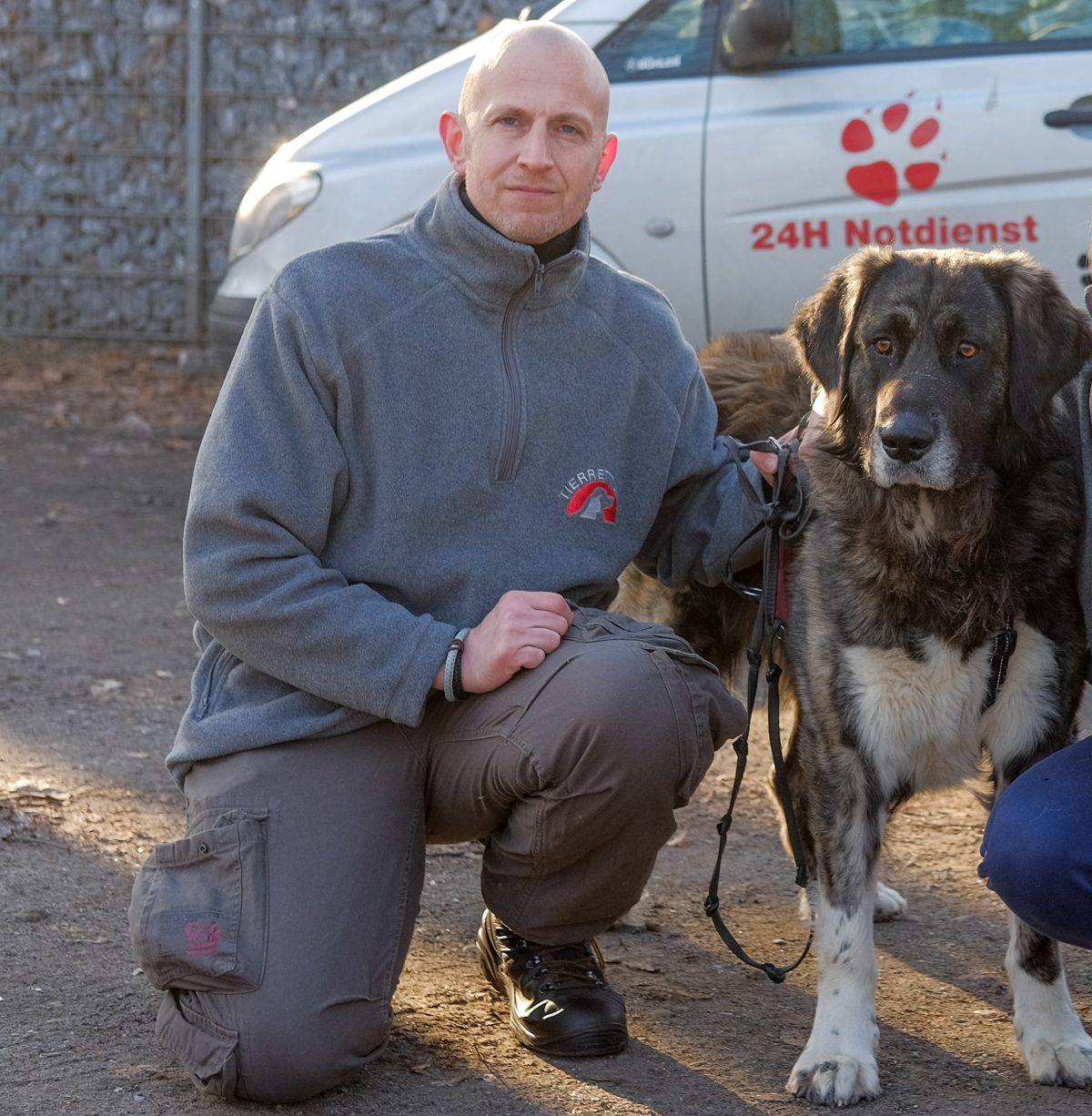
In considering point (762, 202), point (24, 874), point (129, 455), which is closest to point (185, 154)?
point (129, 455)

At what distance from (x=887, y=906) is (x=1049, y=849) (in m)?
1.00

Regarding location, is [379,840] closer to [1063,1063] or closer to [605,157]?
[1063,1063]

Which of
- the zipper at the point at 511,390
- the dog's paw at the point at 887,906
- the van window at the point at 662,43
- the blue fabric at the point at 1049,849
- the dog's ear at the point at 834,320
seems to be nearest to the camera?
the blue fabric at the point at 1049,849

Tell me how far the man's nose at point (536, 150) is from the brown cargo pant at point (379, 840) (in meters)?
0.84

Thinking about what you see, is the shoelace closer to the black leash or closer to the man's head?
the black leash

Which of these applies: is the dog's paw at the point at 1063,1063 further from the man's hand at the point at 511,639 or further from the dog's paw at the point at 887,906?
the man's hand at the point at 511,639

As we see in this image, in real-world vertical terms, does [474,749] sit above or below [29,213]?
below

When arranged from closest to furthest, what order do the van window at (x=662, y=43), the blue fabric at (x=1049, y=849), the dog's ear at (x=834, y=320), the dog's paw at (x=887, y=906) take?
the blue fabric at (x=1049, y=849), the dog's ear at (x=834, y=320), the dog's paw at (x=887, y=906), the van window at (x=662, y=43)

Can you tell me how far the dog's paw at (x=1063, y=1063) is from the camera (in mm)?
2719

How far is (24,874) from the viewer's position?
11.2 ft

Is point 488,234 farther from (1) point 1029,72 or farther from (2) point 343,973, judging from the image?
(1) point 1029,72

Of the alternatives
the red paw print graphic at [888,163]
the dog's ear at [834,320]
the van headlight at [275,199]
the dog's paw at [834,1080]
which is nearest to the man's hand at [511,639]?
the dog's ear at [834,320]

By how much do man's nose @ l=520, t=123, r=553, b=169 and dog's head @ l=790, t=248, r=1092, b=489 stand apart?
0.66 meters

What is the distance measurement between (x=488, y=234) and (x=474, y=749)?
0.94 metres
